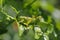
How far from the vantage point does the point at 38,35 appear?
78 centimetres

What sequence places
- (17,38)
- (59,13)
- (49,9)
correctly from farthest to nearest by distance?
(59,13), (49,9), (17,38)

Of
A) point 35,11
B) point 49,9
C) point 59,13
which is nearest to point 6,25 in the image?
point 35,11

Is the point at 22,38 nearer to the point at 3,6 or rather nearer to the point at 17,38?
the point at 17,38

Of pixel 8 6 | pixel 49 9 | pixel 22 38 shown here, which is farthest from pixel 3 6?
pixel 49 9

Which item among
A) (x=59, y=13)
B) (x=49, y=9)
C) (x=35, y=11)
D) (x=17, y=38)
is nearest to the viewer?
(x=17, y=38)

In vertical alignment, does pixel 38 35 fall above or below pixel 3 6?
below

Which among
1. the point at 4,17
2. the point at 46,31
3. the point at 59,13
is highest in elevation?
the point at 4,17

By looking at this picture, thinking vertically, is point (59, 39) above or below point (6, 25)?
below

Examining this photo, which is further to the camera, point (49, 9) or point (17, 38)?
point (49, 9)

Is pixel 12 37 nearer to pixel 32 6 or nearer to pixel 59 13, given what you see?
pixel 32 6

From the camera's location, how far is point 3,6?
2.63ft

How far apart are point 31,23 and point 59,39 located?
0.57ft

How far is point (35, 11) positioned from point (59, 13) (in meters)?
0.37

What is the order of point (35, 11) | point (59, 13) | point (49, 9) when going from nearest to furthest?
1. point (35, 11)
2. point (49, 9)
3. point (59, 13)
